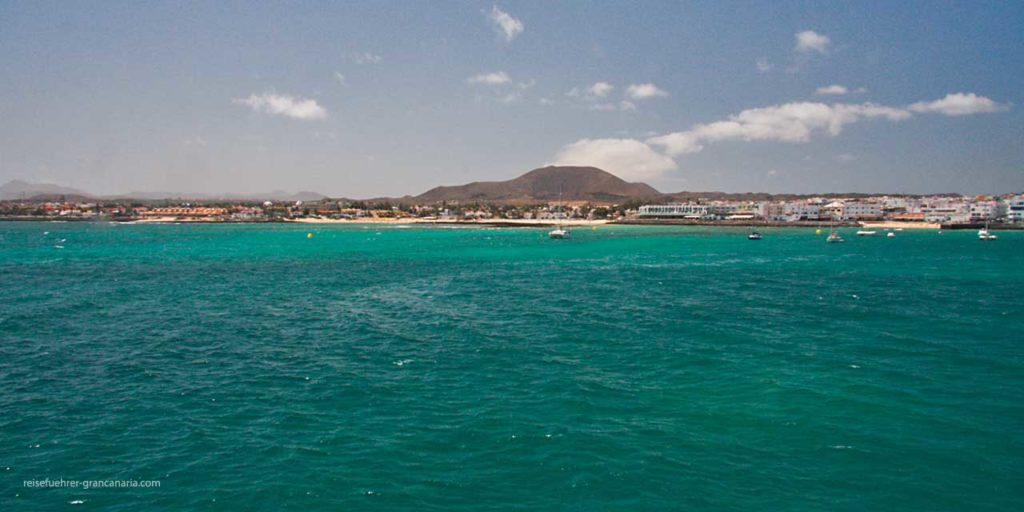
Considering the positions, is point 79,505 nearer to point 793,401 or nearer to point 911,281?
point 793,401

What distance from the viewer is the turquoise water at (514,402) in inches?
489

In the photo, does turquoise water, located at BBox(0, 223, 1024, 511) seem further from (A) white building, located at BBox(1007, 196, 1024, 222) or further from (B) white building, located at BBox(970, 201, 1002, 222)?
(B) white building, located at BBox(970, 201, 1002, 222)

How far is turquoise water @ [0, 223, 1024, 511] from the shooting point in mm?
12430

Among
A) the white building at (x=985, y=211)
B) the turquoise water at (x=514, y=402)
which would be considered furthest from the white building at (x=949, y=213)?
the turquoise water at (x=514, y=402)

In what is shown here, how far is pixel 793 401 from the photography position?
17.6 metres

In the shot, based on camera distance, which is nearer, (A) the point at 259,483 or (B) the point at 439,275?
(A) the point at 259,483

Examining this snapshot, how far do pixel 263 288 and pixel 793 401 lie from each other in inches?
1457

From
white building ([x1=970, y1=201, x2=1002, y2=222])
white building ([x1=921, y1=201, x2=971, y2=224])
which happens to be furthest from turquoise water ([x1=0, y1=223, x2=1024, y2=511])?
white building ([x1=921, y1=201, x2=971, y2=224])

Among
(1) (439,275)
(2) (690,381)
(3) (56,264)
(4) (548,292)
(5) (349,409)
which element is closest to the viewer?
(5) (349,409)

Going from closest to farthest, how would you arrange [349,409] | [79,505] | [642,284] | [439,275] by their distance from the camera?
[79,505]
[349,409]
[642,284]
[439,275]

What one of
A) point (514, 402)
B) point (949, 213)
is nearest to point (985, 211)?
point (949, 213)

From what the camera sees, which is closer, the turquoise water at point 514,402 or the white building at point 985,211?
the turquoise water at point 514,402

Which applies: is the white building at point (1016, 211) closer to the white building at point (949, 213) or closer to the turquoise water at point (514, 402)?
the white building at point (949, 213)

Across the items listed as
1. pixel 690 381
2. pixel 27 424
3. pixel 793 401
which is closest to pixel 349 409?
pixel 27 424
